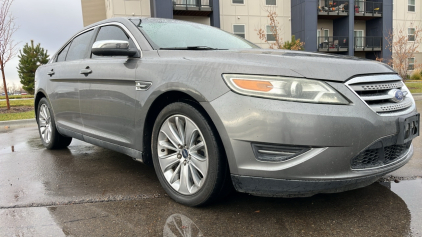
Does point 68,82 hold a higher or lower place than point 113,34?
lower

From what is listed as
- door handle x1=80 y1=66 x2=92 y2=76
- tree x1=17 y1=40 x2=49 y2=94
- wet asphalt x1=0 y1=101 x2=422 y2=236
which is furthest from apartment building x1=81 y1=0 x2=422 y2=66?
wet asphalt x1=0 y1=101 x2=422 y2=236

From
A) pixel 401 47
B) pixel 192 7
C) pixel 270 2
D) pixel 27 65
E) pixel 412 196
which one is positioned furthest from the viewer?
pixel 27 65

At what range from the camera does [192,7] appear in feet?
69.5

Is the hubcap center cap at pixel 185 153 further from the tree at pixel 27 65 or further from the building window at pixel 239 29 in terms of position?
the tree at pixel 27 65

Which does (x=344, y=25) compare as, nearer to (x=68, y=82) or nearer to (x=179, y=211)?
(x=68, y=82)

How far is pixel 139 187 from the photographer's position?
305 centimetres

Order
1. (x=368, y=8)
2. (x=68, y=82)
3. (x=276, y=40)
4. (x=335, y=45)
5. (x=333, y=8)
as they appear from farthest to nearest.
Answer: (x=368, y=8) < (x=335, y=45) < (x=333, y=8) < (x=276, y=40) < (x=68, y=82)

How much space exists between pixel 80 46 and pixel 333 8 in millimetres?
24368

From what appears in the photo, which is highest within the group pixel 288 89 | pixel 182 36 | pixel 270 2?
pixel 270 2

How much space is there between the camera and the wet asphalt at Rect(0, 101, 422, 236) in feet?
7.01

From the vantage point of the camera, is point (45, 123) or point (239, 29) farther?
point (239, 29)

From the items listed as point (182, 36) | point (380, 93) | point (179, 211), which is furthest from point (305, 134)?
point (182, 36)

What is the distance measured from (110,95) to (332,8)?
25.2 meters

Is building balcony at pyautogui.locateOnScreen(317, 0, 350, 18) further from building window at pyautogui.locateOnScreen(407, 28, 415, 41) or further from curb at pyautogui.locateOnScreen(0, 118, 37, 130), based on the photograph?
curb at pyautogui.locateOnScreen(0, 118, 37, 130)
